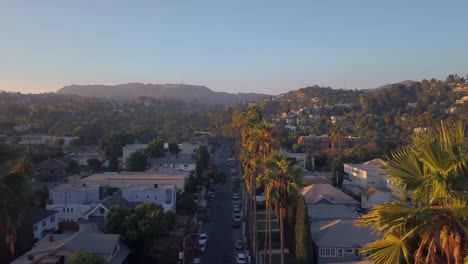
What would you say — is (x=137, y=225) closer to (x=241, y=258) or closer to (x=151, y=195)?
(x=241, y=258)

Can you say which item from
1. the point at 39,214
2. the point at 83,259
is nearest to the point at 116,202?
the point at 39,214

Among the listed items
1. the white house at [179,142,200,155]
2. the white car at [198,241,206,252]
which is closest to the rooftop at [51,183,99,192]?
the white car at [198,241,206,252]

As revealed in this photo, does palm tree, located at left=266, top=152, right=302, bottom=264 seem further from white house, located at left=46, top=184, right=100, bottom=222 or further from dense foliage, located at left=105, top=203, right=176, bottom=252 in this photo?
white house, located at left=46, top=184, right=100, bottom=222

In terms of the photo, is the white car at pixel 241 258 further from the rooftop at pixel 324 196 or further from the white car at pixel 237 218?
the white car at pixel 237 218

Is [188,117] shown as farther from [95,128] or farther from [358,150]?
[358,150]

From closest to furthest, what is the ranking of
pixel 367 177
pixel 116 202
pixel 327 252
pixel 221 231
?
pixel 327 252 < pixel 116 202 < pixel 221 231 < pixel 367 177

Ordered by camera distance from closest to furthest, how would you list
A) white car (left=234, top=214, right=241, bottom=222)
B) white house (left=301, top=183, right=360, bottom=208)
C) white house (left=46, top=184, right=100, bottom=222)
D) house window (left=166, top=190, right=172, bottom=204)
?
white house (left=46, top=184, right=100, bottom=222)
white house (left=301, top=183, right=360, bottom=208)
house window (left=166, top=190, right=172, bottom=204)
white car (left=234, top=214, right=241, bottom=222)
